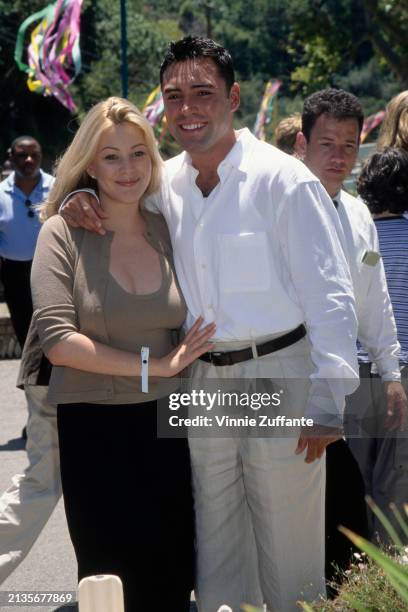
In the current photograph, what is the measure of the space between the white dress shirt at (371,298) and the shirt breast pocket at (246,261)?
2.38ft

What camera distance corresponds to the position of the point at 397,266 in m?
4.39

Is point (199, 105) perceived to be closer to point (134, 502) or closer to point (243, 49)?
point (134, 502)

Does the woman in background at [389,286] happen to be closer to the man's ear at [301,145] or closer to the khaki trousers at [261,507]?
the man's ear at [301,145]

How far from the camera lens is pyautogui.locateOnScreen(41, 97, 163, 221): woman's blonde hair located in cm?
346

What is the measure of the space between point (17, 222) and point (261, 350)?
15.4 ft

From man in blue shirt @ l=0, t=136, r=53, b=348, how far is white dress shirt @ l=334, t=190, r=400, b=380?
3.69 metres

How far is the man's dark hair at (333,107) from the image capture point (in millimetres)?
4121

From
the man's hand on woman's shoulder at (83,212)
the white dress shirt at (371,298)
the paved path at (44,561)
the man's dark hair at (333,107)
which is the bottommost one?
→ the paved path at (44,561)

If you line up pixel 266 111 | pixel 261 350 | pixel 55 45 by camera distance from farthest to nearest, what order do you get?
pixel 266 111
pixel 55 45
pixel 261 350

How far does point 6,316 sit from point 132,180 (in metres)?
7.04

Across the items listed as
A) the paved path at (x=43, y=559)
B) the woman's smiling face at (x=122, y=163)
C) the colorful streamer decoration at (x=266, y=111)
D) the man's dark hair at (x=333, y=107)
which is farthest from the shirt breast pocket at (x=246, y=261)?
the colorful streamer decoration at (x=266, y=111)

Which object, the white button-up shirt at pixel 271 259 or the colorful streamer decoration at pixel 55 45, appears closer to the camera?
the white button-up shirt at pixel 271 259

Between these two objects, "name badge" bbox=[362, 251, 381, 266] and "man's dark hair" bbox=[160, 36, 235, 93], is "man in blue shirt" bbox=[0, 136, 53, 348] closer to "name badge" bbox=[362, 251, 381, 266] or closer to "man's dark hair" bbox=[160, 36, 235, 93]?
"name badge" bbox=[362, 251, 381, 266]

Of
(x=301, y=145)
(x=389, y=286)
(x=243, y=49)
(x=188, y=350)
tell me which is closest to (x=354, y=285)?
(x=389, y=286)
